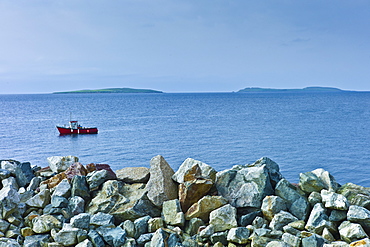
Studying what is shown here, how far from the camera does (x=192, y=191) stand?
34.7ft

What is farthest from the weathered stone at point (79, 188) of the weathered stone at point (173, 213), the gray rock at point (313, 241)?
the gray rock at point (313, 241)

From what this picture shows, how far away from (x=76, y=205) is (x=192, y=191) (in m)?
3.49

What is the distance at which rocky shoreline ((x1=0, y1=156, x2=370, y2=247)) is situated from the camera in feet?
29.5

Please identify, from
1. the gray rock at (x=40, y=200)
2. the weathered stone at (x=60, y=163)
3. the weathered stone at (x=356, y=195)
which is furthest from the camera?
the weathered stone at (x=60, y=163)

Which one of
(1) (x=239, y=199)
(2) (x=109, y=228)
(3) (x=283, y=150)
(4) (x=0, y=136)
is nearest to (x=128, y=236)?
(2) (x=109, y=228)

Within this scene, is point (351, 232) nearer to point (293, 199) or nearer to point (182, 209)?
point (293, 199)

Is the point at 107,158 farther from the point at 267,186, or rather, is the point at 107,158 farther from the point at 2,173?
the point at 267,186

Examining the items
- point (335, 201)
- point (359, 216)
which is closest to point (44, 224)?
point (335, 201)

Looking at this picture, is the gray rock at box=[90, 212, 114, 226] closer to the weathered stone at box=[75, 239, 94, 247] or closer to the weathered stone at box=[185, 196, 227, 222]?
the weathered stone at box=[75, 239, 94, 247]

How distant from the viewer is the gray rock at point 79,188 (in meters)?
11.2

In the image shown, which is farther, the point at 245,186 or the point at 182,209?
the point at 245,186

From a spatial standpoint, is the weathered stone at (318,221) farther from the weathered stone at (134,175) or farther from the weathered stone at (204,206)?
the weathered stone at (134,175)

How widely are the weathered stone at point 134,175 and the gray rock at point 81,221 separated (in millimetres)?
2479

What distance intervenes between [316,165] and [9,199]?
26.1m
